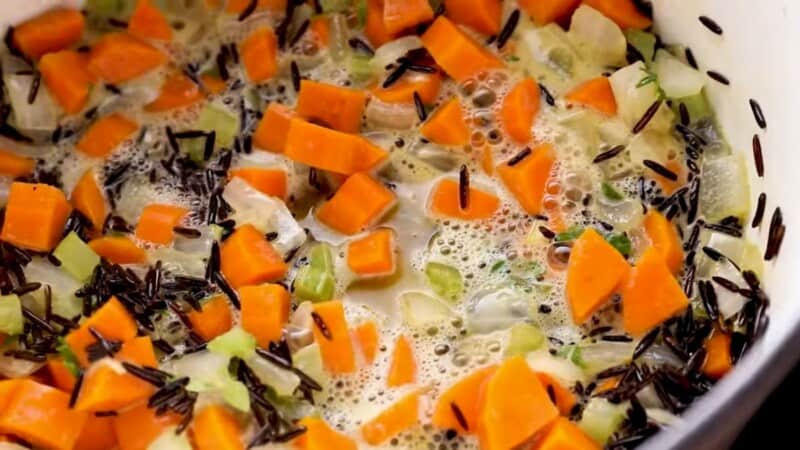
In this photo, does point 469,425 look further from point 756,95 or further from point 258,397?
point 756,95

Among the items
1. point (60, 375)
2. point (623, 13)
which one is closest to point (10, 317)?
point (60, 375)

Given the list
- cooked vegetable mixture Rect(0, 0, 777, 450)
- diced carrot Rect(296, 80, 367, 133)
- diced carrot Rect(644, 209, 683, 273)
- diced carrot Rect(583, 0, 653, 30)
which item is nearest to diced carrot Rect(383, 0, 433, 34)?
cooked vegetable mixture Rect(0, 0, 777, 450)

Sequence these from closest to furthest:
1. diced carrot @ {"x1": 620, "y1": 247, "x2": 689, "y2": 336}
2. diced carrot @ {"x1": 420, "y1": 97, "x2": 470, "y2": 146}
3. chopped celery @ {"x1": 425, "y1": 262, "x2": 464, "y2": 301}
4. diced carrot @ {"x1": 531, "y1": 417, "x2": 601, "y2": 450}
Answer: diced carrot @ {"x1": 531, "y1": 417, "x2": 601, "y2": 450} → diced carrot @ {"x1": 620, "y1": 247, "x2": 689, "y2": 336} → chopped celery @ {"x1": 425, "y1": 262, "x2": 464, "y2": 301} → diced carrot @ {"x1": 420, "y1": 97, "x2": 470, "y2": 146}

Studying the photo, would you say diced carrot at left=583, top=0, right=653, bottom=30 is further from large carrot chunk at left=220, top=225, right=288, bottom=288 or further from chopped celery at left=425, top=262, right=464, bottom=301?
large carrot chunk at left=220, top=225, right=288, bottom=288

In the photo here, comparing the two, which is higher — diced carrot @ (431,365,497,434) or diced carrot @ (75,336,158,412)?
diced carrot @ (431,365,497,434)

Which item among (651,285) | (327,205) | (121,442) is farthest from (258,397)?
(651,285)

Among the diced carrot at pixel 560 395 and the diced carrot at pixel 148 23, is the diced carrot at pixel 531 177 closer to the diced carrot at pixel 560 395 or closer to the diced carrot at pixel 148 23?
the diced carrot at pixel 560 395

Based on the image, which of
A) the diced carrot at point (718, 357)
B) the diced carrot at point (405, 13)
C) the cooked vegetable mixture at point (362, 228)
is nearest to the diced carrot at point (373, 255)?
the cooked vegetable mixture at point (362, 228)
